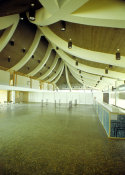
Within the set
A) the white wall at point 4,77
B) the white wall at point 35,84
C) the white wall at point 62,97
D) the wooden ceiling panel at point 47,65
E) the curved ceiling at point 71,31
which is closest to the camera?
the curved ceiling at point 71,31

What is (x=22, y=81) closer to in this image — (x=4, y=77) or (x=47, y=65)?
(x=4, y=77)

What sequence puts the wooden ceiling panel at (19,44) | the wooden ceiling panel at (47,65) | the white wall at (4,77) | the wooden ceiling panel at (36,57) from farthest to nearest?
the wooden ceiling panel at (47,65) < the wooden ceiling panel at (36,57) < the white wall at (4,77) < the wooden ceiling panel at (19,44)

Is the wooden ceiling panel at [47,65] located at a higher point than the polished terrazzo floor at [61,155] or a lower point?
higher

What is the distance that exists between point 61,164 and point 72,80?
64.4ft

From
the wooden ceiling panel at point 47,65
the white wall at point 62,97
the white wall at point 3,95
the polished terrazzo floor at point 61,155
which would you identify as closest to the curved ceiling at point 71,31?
the wooden ceiling panel at point 47,65

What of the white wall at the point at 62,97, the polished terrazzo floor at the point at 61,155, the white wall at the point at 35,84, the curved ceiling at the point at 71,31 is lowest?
the polished terrazzo floor at the point at 61,155

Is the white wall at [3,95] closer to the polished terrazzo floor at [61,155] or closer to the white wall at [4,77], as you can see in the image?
the white wall at [4,77]

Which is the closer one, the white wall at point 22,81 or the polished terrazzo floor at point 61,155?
the polished terrazzo floor at point 61,155

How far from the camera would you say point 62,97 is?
19.1 metres

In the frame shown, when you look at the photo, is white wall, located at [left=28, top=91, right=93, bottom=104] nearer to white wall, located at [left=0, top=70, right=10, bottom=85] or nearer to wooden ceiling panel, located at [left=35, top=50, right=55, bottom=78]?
wooden ceiling panel, located at [left=35, top=50, right=55, bottom=78]

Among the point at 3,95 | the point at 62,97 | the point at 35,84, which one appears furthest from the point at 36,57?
the point at 62,97

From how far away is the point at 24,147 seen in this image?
343 cm

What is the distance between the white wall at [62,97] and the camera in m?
18.3

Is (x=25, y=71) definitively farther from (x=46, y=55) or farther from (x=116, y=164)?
(x=116, y=164)
